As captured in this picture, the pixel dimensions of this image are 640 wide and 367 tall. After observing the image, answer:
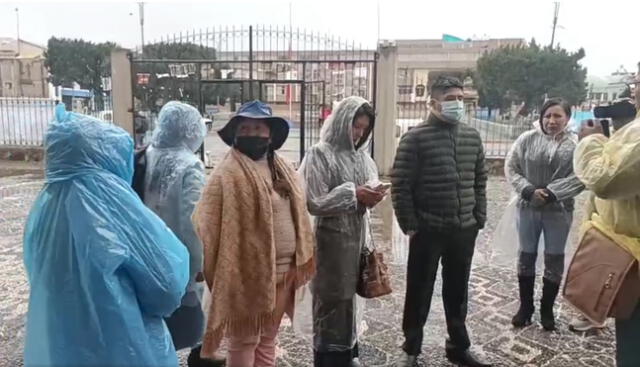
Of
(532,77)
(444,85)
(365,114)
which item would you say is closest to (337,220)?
(365,114)

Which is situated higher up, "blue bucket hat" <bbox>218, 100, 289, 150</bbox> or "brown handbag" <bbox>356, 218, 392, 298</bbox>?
"blue bucket hat" <bbox>218, 100, 289, 150</bbox>

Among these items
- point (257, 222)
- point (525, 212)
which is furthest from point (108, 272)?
point (525, 212)

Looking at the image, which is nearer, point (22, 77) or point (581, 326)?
point (581, 326)

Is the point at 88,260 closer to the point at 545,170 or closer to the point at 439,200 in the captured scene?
the point at 439,200

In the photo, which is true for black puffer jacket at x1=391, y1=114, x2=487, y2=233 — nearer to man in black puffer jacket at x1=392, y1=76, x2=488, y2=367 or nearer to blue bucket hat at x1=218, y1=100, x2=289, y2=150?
man in black puffer jacket at x1=392, y1=76, x2=488, y2=367

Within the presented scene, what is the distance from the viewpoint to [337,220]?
2.71 m

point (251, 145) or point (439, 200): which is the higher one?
point (251, 145)

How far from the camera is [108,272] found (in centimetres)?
148

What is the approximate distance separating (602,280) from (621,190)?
15.9 inches

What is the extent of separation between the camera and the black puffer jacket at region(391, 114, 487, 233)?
9.31 ft

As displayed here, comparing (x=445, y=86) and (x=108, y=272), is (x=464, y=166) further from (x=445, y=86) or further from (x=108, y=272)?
(x=108, y=272)

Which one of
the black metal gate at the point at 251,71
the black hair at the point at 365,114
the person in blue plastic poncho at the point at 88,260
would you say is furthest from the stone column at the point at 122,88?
the person in blue plastic poncho at the point at 88,260

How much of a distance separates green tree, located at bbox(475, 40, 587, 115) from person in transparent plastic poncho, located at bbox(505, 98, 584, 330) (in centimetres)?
1763

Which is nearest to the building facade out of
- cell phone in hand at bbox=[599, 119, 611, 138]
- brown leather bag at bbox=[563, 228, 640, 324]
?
cell phone in hand at bbox=[599, 119, 611, 138]
